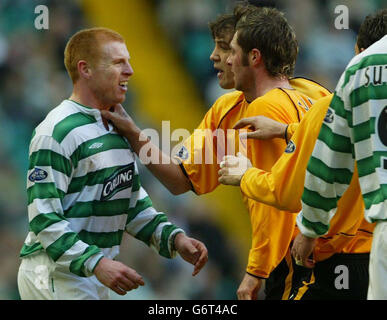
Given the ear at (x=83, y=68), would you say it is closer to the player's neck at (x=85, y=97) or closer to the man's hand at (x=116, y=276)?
the player's neck at (x=85, y=97)

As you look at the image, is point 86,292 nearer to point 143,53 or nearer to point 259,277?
point 259,277

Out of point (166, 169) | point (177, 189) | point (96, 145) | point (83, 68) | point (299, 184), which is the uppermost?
point (83, 68)

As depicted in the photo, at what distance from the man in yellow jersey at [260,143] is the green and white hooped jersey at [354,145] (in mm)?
674

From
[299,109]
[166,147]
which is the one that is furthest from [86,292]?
[166,147]

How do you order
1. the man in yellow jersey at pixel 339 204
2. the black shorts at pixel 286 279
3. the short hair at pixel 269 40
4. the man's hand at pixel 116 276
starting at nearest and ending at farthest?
the man in yellow jersey at pixel 339 204 < the man's hand at pixel 116 276 < the black shorts at pixel 286 279 < the short hair at pixel 269 40

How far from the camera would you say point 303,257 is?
111 inches

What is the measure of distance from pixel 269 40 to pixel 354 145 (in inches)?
46.8

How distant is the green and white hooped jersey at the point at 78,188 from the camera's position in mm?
2904

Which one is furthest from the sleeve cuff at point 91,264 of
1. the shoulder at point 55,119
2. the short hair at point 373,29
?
the short hair at point 373,29

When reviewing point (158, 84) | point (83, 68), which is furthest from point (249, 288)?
point (158, 84)

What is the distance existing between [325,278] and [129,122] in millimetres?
1033

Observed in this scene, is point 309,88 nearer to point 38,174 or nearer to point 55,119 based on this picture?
point 55,119

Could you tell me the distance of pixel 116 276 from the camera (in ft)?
9.45

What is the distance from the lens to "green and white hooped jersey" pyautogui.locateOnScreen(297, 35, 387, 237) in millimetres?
2324
